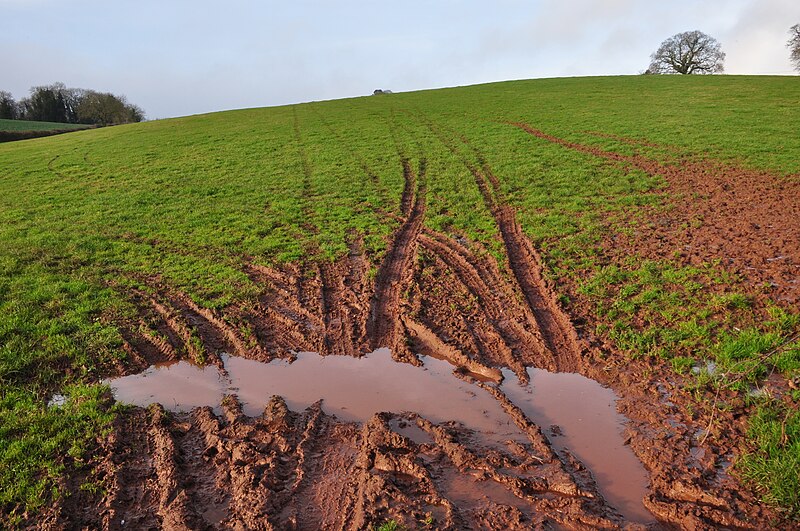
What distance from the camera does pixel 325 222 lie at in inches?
564

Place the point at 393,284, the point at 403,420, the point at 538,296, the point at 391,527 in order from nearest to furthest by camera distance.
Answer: the point at 391,527 → the point at 403,420 → the point at 538,296 → the point at 393,284

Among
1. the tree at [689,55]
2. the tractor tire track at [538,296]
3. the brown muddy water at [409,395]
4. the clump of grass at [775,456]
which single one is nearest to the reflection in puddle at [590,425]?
the brown muddy water at [409,395]

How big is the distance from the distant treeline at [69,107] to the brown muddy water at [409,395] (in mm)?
77734

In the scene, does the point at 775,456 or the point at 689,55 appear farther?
the point at 689,55

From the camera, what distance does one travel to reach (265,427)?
6.15 metres

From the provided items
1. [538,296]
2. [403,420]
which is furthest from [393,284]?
[403,420]

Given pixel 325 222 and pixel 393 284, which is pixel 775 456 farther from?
pixel 325 222

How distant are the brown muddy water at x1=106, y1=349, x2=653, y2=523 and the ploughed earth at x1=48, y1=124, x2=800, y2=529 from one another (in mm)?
27

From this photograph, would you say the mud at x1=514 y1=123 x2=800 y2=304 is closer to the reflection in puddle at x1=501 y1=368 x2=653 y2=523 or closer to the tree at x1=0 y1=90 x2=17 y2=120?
the reflection in puddle at x1=501 y1=368 x2=653 y2=523

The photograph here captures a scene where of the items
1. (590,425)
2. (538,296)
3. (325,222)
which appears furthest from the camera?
(325,222)

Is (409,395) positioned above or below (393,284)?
below

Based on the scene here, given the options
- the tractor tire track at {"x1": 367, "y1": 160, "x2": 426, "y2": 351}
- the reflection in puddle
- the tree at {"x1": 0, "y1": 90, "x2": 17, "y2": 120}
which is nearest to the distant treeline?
the tree at {"x1": 0, "y1": 90, "x2": 17, "y2": 120}

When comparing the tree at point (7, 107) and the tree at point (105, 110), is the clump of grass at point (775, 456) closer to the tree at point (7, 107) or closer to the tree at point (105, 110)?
the tree at point (105, 110)

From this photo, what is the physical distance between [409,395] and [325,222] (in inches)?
336
